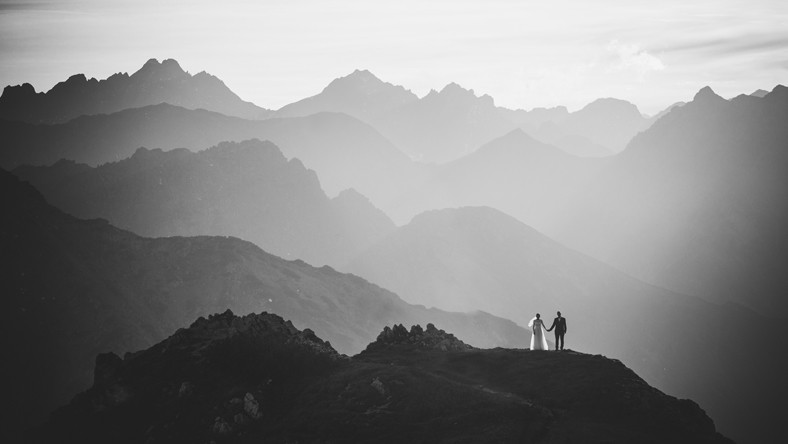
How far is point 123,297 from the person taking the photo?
116500 millimetres

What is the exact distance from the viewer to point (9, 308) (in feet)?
334

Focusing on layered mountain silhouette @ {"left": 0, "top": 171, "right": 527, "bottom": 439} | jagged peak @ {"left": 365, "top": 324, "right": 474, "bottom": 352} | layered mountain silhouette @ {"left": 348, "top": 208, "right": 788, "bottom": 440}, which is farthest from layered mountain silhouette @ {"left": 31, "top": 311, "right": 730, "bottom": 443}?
layered mountain silhouette @ {"left": 348, "top": 208, "right": 788, "bottom": 440}

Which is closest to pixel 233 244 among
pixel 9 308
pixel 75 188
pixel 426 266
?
pixel 9 308

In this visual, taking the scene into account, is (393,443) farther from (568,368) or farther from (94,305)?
(94,305)

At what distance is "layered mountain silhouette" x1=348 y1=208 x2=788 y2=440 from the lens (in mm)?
154750

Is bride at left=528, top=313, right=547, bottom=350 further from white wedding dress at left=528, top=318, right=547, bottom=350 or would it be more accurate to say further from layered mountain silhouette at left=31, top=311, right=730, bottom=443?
layered mountain silhouette at left=31, top=311, right=730, bottom=443

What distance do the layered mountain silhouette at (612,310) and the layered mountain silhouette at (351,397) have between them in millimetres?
131744

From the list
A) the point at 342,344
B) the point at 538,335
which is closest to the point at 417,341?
the point at 538,335

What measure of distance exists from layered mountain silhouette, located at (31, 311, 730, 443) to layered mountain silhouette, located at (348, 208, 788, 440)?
432 feet

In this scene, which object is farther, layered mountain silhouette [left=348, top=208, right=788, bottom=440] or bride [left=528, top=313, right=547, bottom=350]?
layered mountain silhouette [left=348, top=208, right=788, bottom=440]

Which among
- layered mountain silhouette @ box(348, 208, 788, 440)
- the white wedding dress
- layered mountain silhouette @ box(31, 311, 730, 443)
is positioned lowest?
layered mountain silhouette @ box(31, 311, 730, 443)

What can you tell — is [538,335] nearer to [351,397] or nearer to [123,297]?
[351,397]

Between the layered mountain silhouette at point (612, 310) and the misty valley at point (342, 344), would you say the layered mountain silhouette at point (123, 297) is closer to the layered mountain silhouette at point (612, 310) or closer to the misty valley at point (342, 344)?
the misty valley at point (342, 344)

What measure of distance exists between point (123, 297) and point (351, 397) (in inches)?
3876
